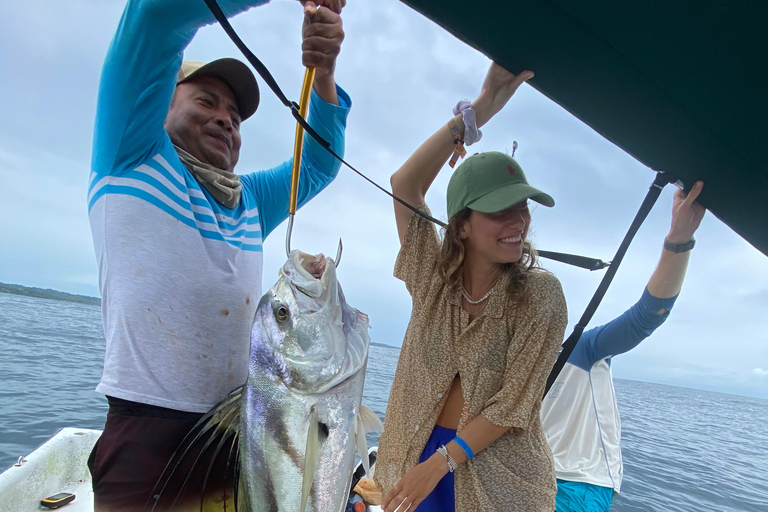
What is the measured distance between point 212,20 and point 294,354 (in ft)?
3.48

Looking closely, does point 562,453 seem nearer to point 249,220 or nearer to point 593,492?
point 593,492

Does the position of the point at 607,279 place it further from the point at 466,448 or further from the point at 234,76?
the point at 234,76

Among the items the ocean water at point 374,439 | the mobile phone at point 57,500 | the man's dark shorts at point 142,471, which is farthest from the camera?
the ocean water at point 374,439

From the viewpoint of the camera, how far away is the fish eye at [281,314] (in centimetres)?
131

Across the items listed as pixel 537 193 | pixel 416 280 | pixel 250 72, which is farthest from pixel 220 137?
pixel 537 193

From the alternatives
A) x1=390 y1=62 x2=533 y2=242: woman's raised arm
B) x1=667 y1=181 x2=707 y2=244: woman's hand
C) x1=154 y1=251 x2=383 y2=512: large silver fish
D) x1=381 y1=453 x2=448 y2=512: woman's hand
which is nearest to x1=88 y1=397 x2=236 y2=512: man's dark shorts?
x1=154 y1=251 x2=383 y2=512: large silver fish

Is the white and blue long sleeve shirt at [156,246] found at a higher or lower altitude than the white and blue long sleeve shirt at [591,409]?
higher

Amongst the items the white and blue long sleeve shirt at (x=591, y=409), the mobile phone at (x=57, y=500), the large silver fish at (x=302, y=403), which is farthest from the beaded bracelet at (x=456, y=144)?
the mobile phone at (x=57, y=500)

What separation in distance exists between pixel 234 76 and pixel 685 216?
2546mm

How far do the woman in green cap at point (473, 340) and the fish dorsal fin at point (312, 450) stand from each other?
0.71 m

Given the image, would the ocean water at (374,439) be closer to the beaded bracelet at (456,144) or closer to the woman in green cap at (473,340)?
the woman in green cap at (473,340)

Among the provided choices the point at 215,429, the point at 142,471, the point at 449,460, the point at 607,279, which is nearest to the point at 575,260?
the point at 607,279

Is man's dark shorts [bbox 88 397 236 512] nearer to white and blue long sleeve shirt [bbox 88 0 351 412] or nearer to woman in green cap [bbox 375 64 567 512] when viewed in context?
white and blue long sleeve shirt [bbox 88 0 351 412]

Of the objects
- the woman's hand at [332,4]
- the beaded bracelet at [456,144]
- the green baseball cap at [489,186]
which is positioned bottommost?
the green baseball cap at [489,186]
